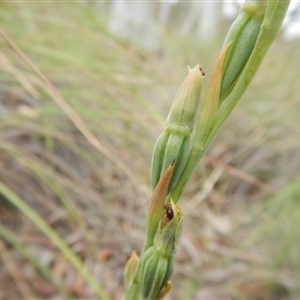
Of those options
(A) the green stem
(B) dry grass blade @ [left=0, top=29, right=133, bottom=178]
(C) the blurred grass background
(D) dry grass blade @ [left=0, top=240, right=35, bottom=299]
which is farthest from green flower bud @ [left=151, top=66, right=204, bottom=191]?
(D) dry grass blade @ [left=0, top=240, right=35, bottom=299]

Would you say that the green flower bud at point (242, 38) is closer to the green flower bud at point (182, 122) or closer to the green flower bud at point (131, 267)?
the green flower bud at point (182, 122)

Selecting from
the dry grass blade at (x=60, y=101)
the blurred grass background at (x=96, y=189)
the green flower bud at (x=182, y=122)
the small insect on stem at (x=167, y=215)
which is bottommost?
the small insect on stem at (x=167, y=215)

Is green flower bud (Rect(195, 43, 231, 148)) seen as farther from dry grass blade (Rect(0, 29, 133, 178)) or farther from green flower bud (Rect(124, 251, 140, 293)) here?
dry grass blade (Rect(0, 29, 133, 178))

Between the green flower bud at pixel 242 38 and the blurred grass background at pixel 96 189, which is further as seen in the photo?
the blurred grass background at pixel 96 189

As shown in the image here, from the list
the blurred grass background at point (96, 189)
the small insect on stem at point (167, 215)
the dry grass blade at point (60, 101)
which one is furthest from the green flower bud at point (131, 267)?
the blurred grass background at point (96, 189)

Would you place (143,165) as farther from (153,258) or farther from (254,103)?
(254,103)

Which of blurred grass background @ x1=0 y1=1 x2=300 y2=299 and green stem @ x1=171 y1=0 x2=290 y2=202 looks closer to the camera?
green stem @ x1=171 y1=0 x2=290 y2=202

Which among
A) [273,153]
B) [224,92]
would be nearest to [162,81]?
[273,153]

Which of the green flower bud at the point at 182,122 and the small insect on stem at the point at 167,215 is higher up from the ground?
the green flower bud at the point at 182,122
